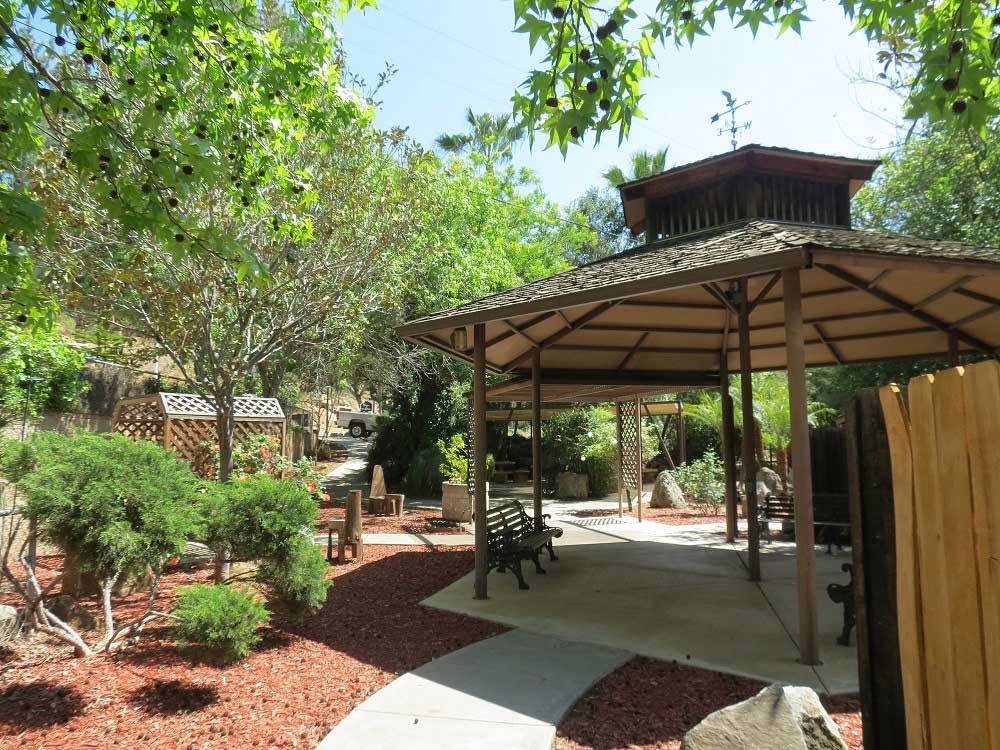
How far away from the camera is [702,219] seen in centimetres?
908

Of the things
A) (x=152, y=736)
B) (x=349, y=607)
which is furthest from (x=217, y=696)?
(x=349, y=607)

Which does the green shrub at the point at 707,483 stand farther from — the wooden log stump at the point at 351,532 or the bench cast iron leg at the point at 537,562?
the wooden log stump at the point at 351,532

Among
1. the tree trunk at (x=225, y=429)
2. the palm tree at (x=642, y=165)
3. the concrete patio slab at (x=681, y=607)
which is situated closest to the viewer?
the concrete patio slab at (x=681, y=607)

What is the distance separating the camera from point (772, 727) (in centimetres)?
261

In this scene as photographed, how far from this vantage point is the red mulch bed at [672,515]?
Result: 13.5 m

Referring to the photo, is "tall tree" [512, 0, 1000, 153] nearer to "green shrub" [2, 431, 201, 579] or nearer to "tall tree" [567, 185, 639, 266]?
"green shrub" [2, 431, 201, 579]

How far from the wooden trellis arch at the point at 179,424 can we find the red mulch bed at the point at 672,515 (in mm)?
8274

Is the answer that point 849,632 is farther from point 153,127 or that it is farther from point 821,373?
point 821,373

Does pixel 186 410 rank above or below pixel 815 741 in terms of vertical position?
above

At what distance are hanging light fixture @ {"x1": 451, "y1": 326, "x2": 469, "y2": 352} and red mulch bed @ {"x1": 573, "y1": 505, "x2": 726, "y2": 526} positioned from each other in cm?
715

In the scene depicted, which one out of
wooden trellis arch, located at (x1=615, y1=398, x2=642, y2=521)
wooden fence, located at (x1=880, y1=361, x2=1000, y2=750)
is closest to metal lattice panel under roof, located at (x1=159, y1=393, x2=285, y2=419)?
wooden trellis arch, located at (x1=615, y1=398, x2=642, y2=521)

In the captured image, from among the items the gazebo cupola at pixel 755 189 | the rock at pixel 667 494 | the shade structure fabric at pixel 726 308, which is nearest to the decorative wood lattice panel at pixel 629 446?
the rock at pixel 667 494

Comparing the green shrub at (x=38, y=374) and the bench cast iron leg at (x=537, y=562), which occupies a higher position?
the green shrub at (x=38, y=374)

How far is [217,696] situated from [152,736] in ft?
1.90
